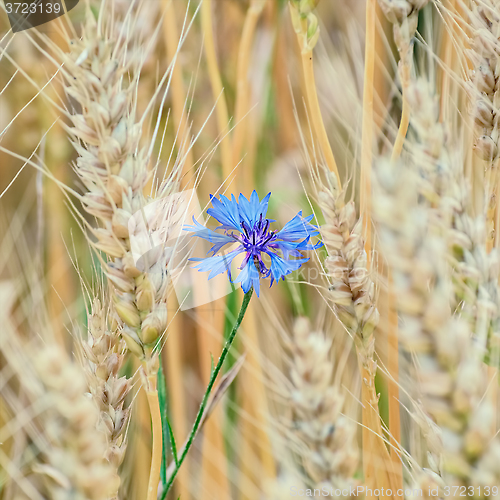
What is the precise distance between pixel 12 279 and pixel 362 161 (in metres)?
0.38

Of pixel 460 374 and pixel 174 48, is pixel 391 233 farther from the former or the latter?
pixel 174 48

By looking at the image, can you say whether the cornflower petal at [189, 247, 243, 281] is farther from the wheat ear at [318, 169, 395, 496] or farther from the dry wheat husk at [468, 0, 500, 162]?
the dry wheat husk at [468, 0, 500, 162]

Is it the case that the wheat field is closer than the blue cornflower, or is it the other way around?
the wheat field

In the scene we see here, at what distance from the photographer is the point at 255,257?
13.8 inches

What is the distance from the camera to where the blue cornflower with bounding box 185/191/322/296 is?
1.13 feet

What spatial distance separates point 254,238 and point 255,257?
0.02 metres

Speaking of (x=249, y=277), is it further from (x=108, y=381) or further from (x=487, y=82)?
(x=487, y=82)

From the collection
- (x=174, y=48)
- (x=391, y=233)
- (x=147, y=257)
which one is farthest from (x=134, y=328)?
(x=174, y=48)

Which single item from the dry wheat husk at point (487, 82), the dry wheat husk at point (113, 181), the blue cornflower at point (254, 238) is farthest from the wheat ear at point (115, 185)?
the dry wheat husk at point (487, 82)

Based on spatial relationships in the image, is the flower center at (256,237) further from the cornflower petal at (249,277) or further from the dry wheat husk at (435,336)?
the dry wheat husk at (435,336)

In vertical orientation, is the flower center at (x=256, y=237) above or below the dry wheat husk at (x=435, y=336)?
above

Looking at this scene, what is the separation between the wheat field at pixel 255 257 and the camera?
18 cm

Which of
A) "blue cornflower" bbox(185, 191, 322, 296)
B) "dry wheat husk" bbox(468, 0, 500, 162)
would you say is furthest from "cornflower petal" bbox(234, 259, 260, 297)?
"dry wheat husk" bbox(468, 0, 500, 162)

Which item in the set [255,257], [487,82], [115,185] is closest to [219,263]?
[255,257]
